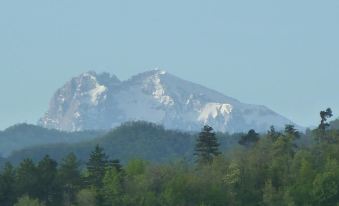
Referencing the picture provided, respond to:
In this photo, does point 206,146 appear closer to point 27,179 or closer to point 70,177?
point 70,177

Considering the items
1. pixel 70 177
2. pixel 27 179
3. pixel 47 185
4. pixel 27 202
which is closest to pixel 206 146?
pixel 70 177

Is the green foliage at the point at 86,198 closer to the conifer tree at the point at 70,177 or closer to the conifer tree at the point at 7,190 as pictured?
the conifer tree at the point at 70,177

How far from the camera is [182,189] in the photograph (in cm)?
15062

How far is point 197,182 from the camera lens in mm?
152875

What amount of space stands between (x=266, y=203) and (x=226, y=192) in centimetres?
665

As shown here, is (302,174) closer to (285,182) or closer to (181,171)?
(285,182)

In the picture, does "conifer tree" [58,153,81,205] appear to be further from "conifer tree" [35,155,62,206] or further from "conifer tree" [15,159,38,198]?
"conifer tree" [15,159,38,198]

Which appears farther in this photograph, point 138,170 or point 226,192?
point 138,170

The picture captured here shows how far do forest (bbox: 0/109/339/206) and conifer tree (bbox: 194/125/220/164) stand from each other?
0.52 meters

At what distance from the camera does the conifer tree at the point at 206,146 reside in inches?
6491

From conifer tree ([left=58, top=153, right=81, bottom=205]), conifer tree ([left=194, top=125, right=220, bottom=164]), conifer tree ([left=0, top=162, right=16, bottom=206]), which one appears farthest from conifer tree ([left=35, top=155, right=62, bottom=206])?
conifer tree ([left=194, top=125, right=220, bottom=164])

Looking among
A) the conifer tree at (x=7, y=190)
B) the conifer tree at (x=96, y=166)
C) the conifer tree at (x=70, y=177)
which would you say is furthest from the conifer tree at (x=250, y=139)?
the conifer tree at (x=7, y=190)

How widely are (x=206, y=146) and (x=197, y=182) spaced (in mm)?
15875

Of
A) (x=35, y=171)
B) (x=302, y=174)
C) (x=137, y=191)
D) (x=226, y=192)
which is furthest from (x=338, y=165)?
(x=35, y=171)
